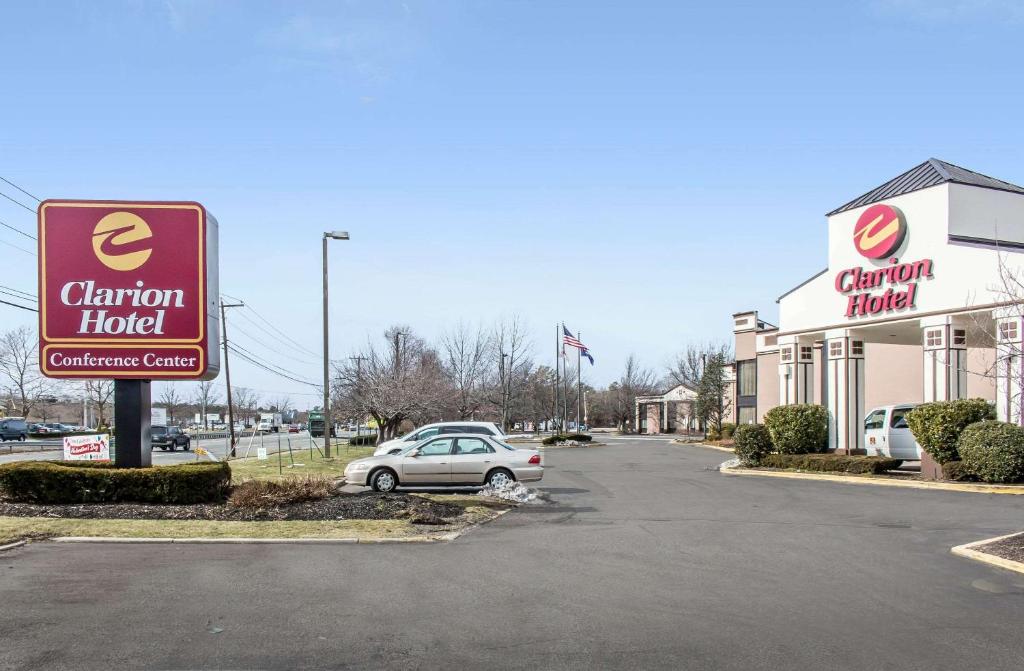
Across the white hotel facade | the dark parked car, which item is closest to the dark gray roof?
the white hotel facade

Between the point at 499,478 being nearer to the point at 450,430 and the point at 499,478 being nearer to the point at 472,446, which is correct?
the point at 472,446

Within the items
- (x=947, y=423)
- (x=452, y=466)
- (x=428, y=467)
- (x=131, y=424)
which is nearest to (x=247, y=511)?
(x=131, y=424)

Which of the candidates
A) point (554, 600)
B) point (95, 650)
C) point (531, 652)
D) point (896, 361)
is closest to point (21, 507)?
point (95, 650)

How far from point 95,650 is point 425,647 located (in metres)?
2.50

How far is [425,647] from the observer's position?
703cm

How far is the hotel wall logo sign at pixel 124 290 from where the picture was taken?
16.7m

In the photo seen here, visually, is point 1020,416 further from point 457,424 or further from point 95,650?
point 95,650

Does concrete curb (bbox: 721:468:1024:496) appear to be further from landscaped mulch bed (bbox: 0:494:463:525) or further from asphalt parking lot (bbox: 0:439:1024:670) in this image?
landscaped mulch bed (bbox: 0:494:463:525)

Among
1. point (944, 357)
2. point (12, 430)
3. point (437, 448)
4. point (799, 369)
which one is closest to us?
point (437, 448)

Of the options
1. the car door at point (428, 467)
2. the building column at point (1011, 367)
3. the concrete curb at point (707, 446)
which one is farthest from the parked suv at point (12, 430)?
the building column at point (1011, 367)

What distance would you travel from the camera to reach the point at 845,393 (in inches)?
1152

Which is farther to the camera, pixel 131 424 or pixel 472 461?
pixel 472 461

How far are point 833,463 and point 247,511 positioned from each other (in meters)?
17.6

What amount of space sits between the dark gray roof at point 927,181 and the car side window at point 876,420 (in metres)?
6.39
